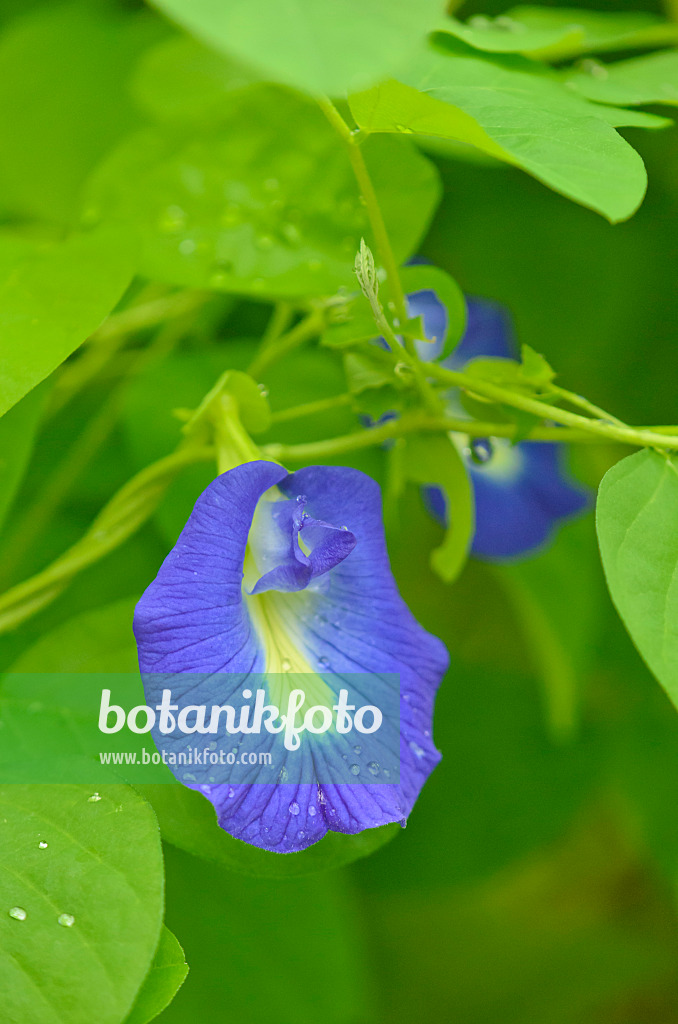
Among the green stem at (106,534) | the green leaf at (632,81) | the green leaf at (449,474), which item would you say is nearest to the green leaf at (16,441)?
the green stem at (106,534)

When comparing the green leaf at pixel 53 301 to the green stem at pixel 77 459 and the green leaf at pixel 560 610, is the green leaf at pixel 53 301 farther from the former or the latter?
the green leaf at pixel 560 610

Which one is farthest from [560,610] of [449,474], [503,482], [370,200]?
[370,200]

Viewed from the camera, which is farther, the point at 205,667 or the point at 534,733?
the point at 534,733

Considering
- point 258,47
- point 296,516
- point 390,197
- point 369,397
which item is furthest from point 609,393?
point 258,47

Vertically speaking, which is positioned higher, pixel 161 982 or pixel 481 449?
pixel 481 449

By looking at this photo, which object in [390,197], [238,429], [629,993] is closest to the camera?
[238,429]

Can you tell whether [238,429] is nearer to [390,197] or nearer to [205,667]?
[205,667]

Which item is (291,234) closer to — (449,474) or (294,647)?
(449,474)
